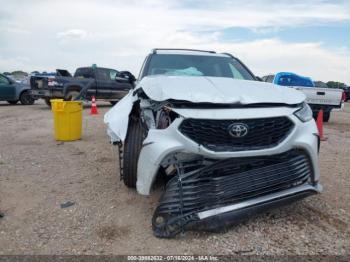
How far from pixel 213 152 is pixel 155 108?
730 mm

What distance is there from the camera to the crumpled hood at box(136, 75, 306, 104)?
3.59m

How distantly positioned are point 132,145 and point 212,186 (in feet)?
3.61

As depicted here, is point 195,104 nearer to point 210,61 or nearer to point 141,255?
point 141,255

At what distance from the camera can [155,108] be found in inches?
149

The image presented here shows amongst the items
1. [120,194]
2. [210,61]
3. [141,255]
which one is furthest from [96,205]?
[210,61]

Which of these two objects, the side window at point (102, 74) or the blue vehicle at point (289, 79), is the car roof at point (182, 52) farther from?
the side window at point (102, 74)

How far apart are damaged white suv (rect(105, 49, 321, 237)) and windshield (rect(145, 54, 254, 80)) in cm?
147

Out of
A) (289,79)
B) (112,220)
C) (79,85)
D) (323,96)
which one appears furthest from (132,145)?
(79,85)

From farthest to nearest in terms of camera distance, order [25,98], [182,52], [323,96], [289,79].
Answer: [25,98] → [289,79] → [323,96] → [182,52]

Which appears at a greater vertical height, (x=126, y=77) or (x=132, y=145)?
(x=126, y=77)

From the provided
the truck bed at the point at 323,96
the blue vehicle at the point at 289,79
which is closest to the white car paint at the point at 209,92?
the truck bed at the point at 323,96

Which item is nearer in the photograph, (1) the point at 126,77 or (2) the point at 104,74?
(1) the point at 126,77

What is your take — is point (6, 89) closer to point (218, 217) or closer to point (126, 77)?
point (126, 77)

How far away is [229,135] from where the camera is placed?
11.5 feet
